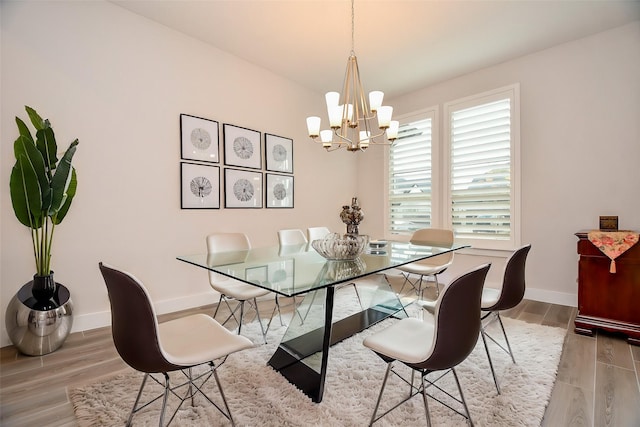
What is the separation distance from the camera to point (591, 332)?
8.29 ft

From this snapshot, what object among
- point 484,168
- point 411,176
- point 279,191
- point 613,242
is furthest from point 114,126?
point 613,242

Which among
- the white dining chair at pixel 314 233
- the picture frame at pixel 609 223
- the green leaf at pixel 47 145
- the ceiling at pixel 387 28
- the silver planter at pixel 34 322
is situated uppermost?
the ceiling at pixel 387 28

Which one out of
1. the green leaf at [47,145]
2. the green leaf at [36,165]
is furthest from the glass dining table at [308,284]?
the green leaf at [47,145]

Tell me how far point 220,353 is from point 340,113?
181 centimetres

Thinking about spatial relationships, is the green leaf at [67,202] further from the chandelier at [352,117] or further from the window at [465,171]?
the window at [465,171]

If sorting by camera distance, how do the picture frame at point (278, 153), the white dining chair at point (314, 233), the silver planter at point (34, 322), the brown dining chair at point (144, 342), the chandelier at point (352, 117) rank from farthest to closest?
the picture frame at point (278, 153)
the white dining chair at point (314, 233)
the chandelier at point (352, 117)
the silver planter at point (34, 322)
the brown dining chair at point (144, 342)

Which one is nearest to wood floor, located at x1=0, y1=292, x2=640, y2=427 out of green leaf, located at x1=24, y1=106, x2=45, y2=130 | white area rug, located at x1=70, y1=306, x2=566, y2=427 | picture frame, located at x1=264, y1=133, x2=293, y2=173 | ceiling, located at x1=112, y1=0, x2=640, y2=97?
white area rug, located at x1=70, y1=306, x2=566, y2=427

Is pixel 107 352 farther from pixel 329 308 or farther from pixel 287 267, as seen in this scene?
pixel 329 308

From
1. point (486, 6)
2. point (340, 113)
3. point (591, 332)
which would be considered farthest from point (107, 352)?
point (486, 6)

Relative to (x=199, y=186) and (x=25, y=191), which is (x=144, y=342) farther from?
(x=199, y=186)

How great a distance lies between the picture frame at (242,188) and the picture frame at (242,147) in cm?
11

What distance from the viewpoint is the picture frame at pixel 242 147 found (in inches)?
138

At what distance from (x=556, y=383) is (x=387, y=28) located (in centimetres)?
331

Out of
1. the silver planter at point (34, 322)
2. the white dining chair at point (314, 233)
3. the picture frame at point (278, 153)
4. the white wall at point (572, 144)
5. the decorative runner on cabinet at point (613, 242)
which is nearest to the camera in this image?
the silver planter at point (34, 322)
